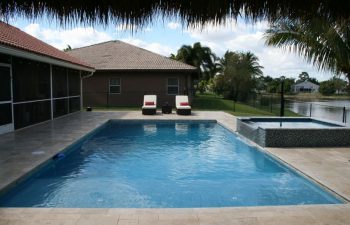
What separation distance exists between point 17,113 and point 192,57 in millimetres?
33494

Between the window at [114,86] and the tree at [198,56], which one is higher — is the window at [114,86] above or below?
below

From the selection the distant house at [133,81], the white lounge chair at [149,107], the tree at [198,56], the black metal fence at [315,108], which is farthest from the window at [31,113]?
the tree at [198,56]

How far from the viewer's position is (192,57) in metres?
43.0

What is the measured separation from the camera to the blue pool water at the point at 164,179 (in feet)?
18.0

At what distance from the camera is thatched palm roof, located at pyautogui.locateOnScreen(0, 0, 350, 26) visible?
2686 millimetres

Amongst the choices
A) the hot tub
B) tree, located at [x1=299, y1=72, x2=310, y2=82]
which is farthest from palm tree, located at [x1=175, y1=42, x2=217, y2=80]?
tree, located at [x1=299, y1=72, x2=310, y2=82]

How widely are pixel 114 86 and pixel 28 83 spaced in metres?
11.6

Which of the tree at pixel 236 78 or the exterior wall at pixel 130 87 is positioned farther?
the tree at pixel 236 78

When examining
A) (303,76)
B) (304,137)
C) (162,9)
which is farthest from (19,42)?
(303,76)

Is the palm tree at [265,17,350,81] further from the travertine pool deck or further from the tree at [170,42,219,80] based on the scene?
the tree at [170,42,219,80]

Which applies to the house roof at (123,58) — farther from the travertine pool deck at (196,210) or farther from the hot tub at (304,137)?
the travertine pool deck at (196,210)

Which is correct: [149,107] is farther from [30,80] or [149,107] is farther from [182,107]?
[30,80]

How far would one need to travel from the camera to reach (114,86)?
23.4 meters

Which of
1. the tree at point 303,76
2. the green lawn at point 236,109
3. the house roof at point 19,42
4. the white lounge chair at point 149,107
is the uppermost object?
the tree at point 303,76
